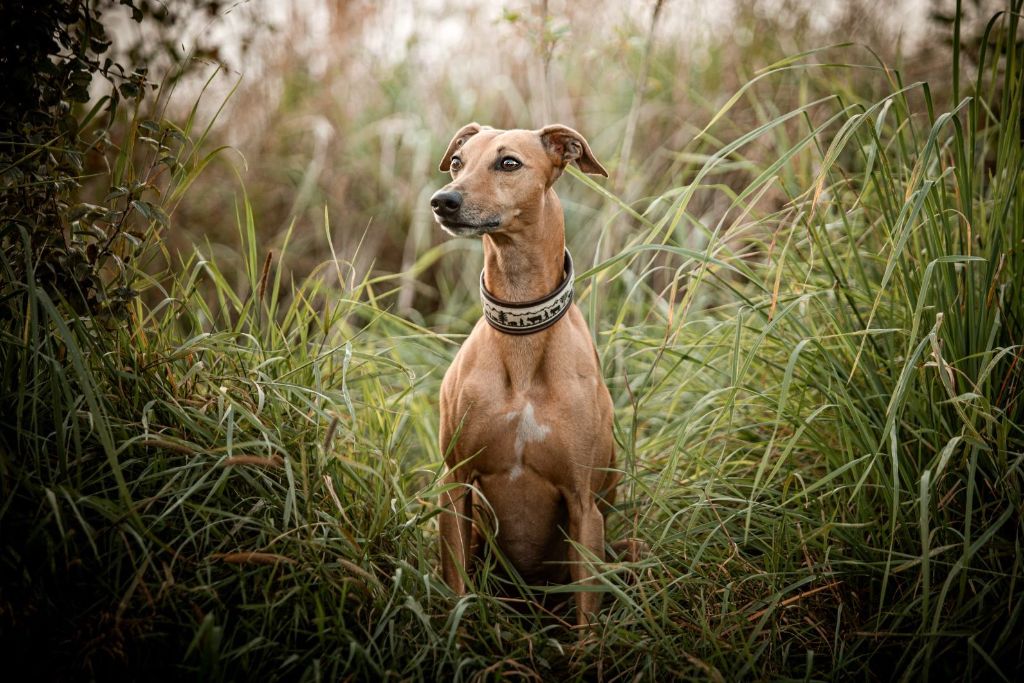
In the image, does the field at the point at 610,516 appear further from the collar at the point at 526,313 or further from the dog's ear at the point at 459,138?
the dog's ear at the point at 459,138

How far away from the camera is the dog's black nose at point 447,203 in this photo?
2.63m

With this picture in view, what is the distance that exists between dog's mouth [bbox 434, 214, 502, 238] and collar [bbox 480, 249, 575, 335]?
0.26m

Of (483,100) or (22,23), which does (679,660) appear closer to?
(22,23)

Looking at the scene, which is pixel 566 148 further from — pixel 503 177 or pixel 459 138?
pixel 459 138

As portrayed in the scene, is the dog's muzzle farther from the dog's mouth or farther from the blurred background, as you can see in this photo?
the blurred background

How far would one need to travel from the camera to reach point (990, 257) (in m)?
2.63

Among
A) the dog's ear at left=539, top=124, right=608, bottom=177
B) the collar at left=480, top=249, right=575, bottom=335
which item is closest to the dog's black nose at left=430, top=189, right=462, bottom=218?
the collar at left=480, top=249, right=575, bottom=335

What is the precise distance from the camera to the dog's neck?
9.30 ft

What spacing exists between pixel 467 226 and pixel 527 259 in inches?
10.8

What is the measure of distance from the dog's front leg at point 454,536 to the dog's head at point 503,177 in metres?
0.88

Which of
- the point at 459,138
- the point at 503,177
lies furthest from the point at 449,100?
the point at 503,177

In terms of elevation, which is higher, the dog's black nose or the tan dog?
the dog's black nose

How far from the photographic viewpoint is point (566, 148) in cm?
308

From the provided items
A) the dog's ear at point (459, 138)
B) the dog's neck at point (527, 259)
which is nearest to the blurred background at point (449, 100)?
the dog's ear at point (459, 138)
